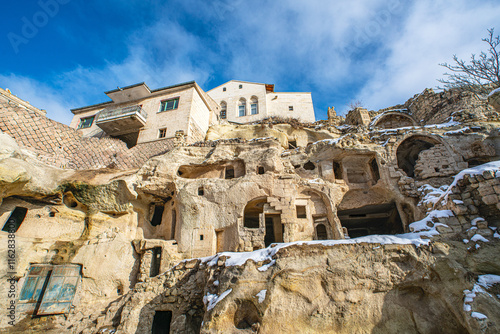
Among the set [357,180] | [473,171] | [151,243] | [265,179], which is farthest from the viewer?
[357,180]

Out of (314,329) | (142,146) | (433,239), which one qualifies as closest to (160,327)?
(314,329)

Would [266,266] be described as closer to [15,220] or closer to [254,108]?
[15,220]

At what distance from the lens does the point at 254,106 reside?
102 feet

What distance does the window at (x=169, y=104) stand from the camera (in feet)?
75.4

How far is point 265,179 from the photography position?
15453mm

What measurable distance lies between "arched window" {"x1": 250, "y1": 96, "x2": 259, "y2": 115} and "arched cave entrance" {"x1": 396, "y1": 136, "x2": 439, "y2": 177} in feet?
54.7

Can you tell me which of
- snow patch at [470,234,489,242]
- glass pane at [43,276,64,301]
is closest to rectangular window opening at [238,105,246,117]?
glass pane at [43,276,64,301]

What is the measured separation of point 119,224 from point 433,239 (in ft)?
49.5

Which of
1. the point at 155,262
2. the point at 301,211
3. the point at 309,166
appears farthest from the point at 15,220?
the point at 309,166

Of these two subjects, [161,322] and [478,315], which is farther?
[161,322]

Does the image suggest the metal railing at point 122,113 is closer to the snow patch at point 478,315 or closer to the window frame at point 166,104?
the window frame at point 166,104

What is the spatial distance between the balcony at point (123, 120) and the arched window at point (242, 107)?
11800 mm

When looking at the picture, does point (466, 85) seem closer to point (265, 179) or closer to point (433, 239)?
point (433, 239)

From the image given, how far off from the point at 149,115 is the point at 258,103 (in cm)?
1325
